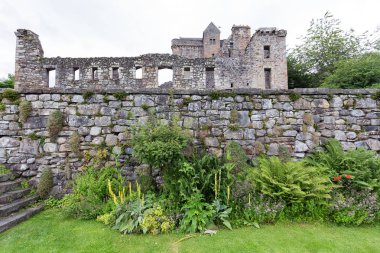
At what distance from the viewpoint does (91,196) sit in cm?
480

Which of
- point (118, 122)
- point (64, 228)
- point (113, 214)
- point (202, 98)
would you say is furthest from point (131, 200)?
point (202, 98)

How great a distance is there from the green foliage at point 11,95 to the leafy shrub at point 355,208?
8.13 meters

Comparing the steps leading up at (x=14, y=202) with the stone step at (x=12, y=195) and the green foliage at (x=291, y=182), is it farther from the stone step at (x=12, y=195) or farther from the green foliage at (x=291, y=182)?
the green foliage at (x=291, y=182)

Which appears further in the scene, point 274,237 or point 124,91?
point 124,91

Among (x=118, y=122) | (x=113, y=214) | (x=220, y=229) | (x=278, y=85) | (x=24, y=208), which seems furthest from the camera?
(x=278, y=85)

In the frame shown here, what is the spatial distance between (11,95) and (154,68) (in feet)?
40.1

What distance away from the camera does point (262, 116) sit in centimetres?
613

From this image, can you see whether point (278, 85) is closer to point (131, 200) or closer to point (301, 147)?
point (301, 147)

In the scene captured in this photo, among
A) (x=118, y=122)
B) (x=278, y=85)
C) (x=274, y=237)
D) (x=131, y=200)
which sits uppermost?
(x=278, y=85)

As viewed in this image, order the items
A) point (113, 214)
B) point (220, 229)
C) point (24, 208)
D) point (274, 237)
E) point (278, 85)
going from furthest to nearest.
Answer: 1. point (278, 85)
2. point (24, 208)
3. point (113, 214)
4. point (220, 229)
5. point (274, 237)

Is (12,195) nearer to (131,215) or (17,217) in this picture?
(17,217)

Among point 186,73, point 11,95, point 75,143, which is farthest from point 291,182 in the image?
point 186,73

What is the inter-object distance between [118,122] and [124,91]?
2.91 ft

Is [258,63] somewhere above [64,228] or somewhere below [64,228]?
above
